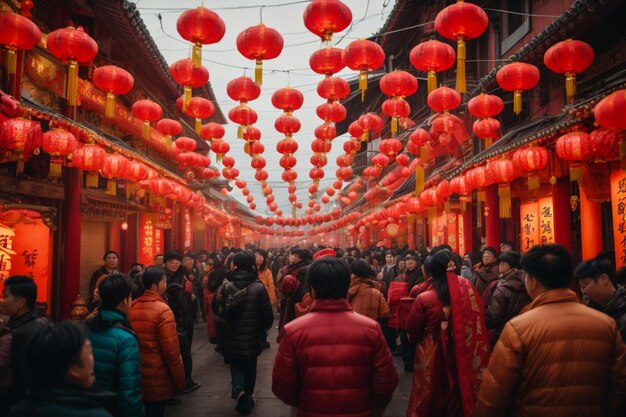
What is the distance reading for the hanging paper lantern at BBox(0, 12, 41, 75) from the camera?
5.96m

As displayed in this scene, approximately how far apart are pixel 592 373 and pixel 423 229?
2007 cm

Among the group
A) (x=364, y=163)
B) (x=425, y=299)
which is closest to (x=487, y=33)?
(x=425, y=299)

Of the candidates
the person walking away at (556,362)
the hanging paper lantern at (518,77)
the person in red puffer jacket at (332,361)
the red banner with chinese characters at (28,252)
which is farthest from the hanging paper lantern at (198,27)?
the person walking away at (556,362)

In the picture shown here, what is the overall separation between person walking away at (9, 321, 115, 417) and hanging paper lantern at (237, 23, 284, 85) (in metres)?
5.85

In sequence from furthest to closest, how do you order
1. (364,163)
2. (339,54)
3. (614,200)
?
(364,163), (339,54), (614,200)

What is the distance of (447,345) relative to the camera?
173 inches

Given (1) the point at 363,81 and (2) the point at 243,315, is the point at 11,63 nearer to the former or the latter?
(2) the point at 243,315

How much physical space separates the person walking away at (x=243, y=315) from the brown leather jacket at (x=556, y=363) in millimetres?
3653

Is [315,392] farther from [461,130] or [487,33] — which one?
[487,33]

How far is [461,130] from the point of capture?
1619cm

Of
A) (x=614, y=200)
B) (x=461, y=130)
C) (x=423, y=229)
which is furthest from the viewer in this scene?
(x=423, y=229)

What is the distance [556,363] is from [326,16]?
225 inches

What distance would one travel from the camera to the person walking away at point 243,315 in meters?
6.02

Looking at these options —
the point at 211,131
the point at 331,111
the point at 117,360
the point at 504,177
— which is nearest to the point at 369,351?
the point at 117,360
